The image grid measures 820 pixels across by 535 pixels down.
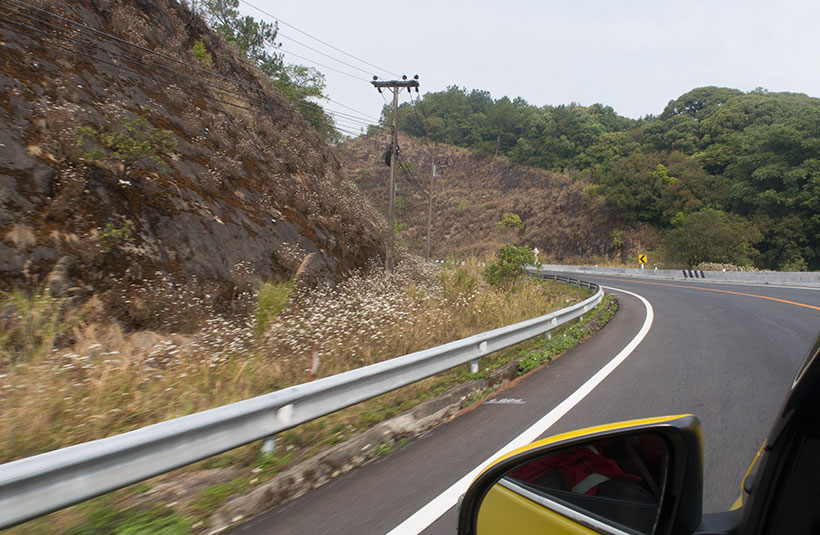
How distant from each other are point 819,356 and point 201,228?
11.1 meters

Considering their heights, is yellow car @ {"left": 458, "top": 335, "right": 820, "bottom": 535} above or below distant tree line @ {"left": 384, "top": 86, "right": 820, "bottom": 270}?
below

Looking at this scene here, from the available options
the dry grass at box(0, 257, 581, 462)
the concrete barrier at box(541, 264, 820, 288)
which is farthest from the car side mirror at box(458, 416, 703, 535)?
the concrete barrier at box(541, 264, 820, 288)

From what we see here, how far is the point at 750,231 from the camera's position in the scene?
4662 cm

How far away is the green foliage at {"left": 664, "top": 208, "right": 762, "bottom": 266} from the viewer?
144 ft

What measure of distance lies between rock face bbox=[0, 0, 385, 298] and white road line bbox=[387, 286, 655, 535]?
7.05 meters

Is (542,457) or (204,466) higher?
(542,457)

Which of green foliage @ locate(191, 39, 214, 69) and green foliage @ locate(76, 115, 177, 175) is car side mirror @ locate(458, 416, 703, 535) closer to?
green foliage @ locate(76, 115, 177, 175)

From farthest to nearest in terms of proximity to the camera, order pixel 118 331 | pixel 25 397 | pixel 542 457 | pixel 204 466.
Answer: pixel 118 331 → pixel 25 397 → pixel 204 466 → pixel 542 457

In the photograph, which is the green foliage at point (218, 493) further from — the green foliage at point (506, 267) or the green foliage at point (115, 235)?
the green foliage at point (506, 267)

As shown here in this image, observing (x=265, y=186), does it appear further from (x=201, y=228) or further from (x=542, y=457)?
(x=542, y=457)

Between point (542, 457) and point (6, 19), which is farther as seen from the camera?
point (6, 19)

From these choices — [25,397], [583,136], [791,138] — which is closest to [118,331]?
[25,397]

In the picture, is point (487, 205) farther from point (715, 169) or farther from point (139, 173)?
Answer: point (139, 173)

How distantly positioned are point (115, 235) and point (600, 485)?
9438mm
